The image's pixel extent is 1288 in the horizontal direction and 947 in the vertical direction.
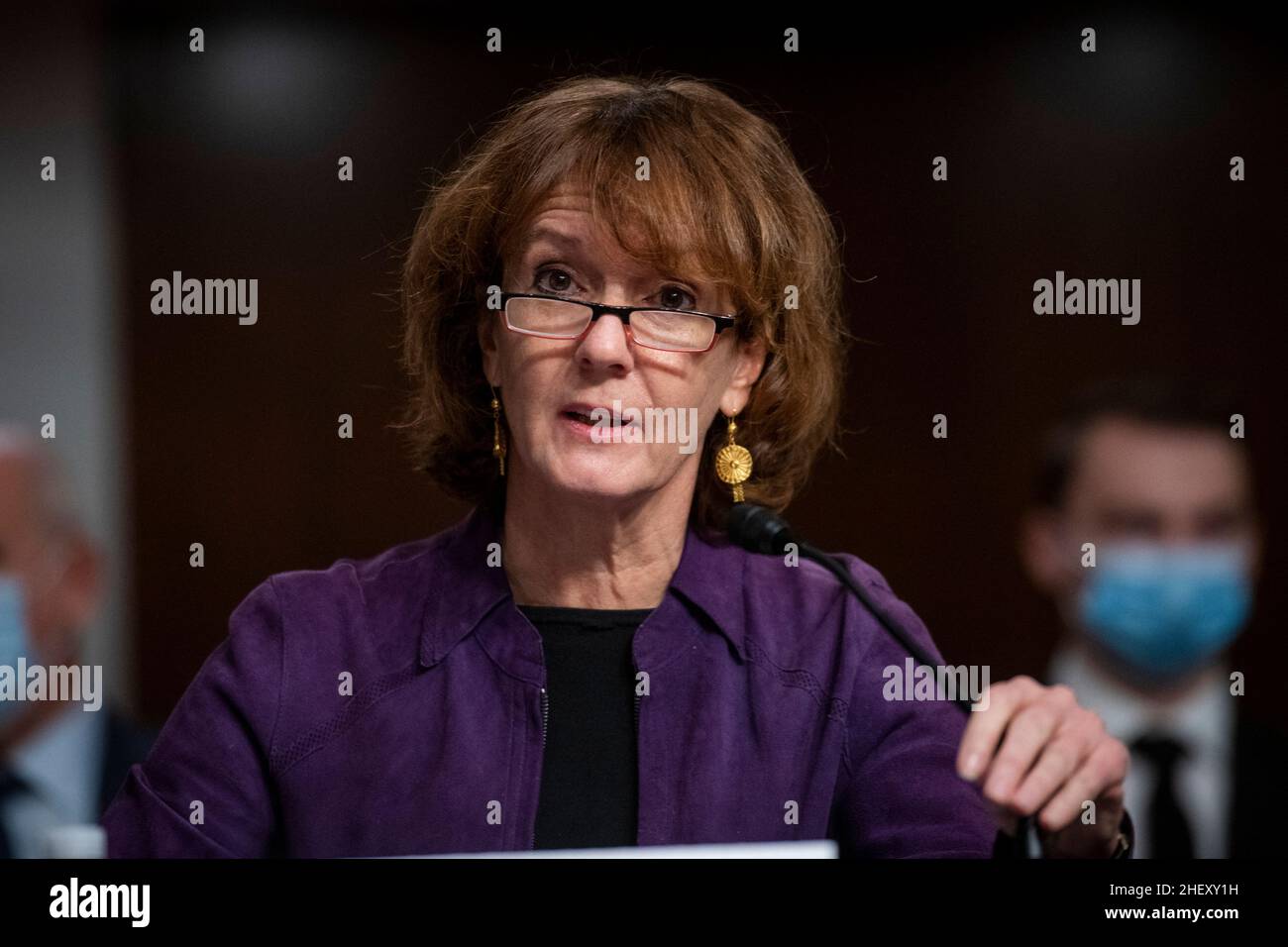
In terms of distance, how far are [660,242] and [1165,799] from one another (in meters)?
0.94

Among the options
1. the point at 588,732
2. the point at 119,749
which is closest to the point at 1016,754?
the point at 588,732

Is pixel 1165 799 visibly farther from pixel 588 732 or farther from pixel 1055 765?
pixel 588 732

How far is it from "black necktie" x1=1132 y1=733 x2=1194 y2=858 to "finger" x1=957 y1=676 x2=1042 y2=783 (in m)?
0.43

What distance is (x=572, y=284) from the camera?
1.64 metres

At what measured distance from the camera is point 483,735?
5.35ft

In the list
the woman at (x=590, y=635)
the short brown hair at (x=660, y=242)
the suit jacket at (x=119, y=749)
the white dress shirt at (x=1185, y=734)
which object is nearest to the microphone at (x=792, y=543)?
the woman at (x=590, y=635)

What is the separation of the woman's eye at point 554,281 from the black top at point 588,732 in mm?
371

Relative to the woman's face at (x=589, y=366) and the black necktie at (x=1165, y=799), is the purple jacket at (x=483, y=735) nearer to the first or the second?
the woman's face at (x=589, y=366)

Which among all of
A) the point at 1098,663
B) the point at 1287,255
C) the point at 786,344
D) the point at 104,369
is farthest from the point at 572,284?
the point at 1287,255

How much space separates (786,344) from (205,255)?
73cm

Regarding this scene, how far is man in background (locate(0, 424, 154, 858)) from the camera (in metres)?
1.77

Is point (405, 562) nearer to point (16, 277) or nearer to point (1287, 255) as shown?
point (16, 277)

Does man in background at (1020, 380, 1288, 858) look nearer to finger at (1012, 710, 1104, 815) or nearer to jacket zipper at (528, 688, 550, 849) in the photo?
finger at (1012, 710, 1104, 815)

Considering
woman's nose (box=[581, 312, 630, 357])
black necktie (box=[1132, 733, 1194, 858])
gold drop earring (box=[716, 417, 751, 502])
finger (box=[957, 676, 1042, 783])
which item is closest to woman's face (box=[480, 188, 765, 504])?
woman's nose (box=[581, 312, 630, 357])
